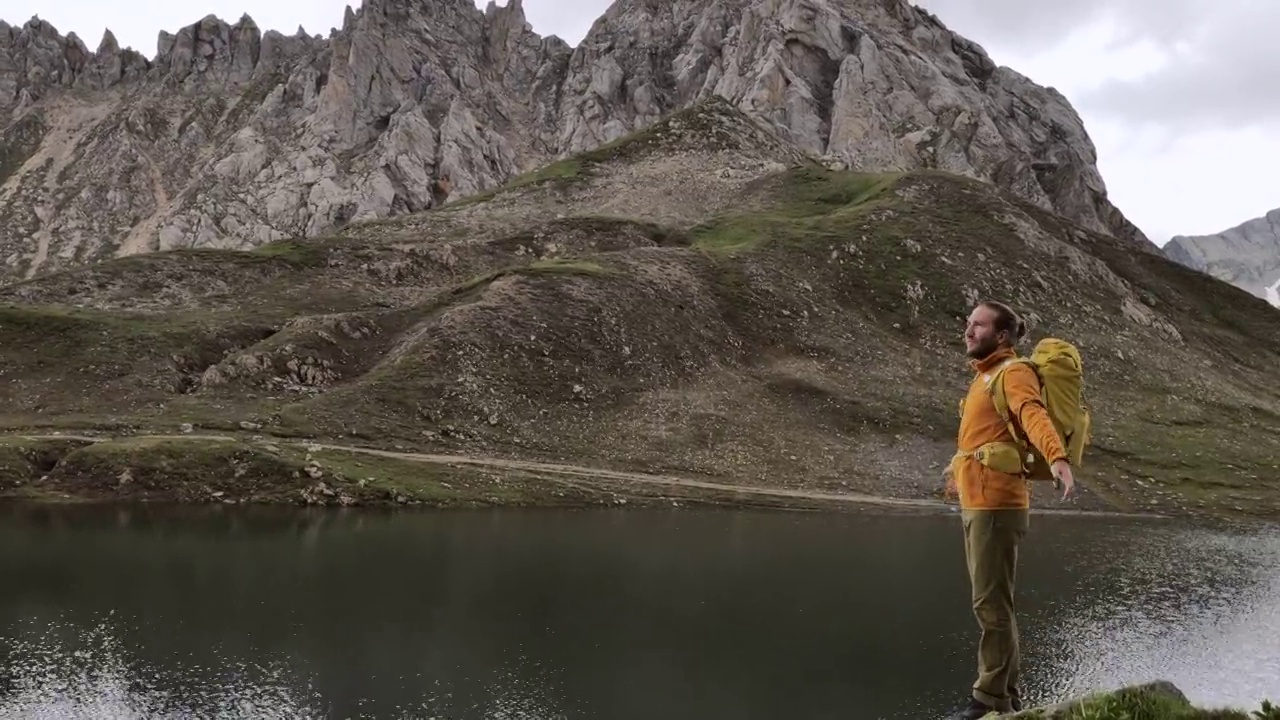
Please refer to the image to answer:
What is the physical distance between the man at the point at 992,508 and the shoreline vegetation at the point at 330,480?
56.5 metres

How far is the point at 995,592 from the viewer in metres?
12.2

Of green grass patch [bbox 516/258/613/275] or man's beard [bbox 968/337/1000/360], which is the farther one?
green grass patch [bbox 516/258/613/275]

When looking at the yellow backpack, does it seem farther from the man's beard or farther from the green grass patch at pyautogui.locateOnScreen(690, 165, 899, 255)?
the green grass patch at pyautogui.locateOnScreen(690, 165, 899, 255)

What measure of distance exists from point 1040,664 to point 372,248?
10690cm

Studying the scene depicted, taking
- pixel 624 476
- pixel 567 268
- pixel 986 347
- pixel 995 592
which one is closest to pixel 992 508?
pixel 995 592

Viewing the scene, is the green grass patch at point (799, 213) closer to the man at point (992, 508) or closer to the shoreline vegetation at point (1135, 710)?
the man at point (992, 508)

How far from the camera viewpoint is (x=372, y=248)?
123 metres

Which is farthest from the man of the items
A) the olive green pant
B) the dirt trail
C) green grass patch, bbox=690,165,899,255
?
green grass patch, bbox=690,165,899,255

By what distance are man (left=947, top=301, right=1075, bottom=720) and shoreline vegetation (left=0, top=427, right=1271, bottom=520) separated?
185 ft

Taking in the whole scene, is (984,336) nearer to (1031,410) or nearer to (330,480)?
(1031,410)

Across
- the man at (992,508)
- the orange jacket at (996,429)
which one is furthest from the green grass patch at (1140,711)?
the orange jacket at (996,429)

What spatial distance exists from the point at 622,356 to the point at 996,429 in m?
85.6

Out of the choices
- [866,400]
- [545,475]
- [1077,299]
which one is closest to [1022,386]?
[545,475]

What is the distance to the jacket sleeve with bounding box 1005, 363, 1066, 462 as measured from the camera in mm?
10430
